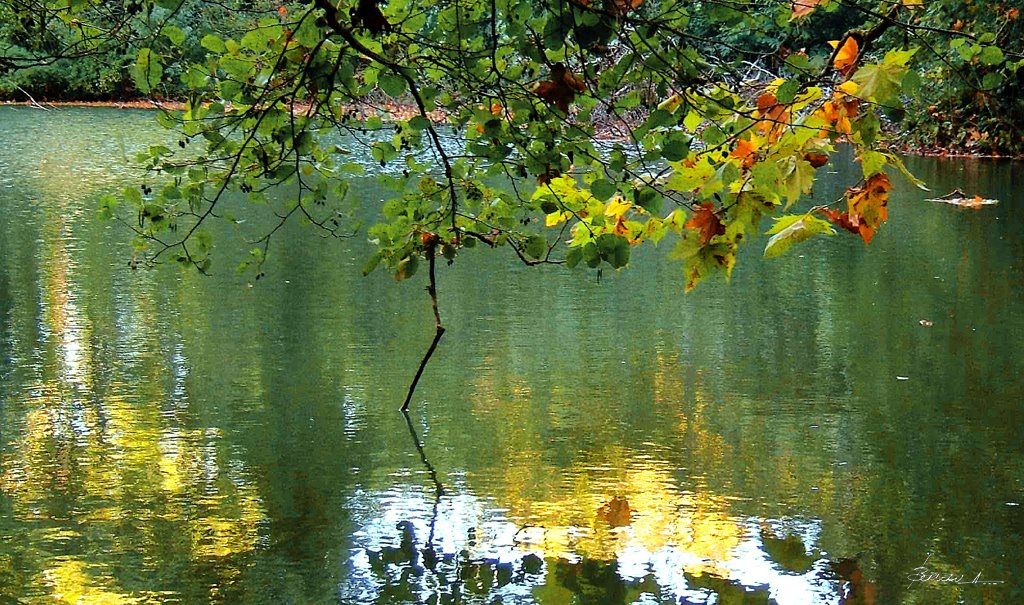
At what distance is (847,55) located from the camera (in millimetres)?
3361

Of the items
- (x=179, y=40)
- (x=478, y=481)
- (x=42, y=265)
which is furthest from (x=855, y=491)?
(x=42, y=265)

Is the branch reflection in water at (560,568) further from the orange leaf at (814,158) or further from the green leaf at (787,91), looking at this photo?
the green leaf at (787,91)

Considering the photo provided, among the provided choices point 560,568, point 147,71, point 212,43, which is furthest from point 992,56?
point 147,71

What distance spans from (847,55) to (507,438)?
7.06 ft

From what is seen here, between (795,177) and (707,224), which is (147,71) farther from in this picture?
(795,177)

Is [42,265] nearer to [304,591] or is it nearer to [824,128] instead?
[304,591]

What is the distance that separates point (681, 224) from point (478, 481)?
128 cm

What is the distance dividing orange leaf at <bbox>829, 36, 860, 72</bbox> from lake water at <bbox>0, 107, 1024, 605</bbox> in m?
1.35

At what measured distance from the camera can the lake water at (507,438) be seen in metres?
3.75

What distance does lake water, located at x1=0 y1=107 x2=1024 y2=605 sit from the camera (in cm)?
375

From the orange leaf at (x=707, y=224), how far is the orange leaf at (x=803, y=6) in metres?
0.47

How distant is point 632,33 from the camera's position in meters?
3.28
